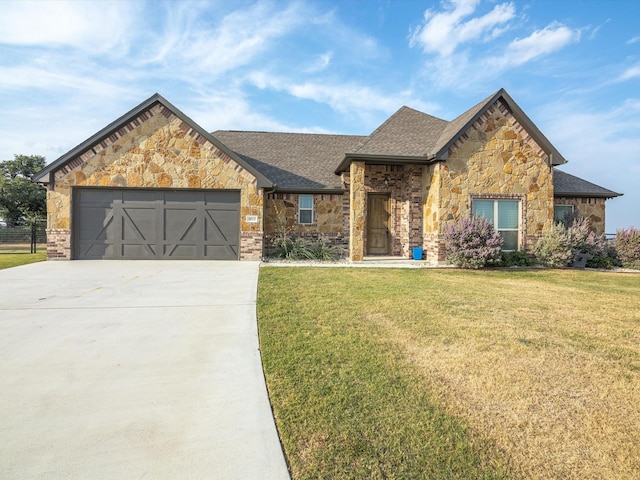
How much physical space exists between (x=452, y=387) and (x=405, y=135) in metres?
13.1

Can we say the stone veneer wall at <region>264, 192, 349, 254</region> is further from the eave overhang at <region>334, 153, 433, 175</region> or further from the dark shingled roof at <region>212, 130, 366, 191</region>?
the eave overhang at <region>334, 153, 433, 175</region>

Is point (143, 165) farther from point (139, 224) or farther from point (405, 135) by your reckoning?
point (405, 135)

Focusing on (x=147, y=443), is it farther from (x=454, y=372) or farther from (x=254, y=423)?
(x=454, y=372)

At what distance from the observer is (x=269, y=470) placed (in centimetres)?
222

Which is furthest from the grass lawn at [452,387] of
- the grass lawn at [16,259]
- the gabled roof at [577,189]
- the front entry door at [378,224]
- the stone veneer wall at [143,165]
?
the grass lawn at [16,259]

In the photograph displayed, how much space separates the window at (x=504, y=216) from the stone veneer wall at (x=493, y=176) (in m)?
0.21

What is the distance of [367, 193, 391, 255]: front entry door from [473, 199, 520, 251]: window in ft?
12.2

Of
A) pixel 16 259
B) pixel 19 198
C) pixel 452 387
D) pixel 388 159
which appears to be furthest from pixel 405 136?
pixel 19 198

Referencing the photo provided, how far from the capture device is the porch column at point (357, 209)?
1297cm

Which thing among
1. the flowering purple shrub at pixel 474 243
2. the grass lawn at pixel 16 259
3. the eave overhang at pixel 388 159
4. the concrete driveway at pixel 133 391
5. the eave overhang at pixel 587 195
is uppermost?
the eave overhang at pixel 388 159

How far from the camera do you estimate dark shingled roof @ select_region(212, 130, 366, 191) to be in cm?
1544

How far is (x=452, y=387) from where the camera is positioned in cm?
329

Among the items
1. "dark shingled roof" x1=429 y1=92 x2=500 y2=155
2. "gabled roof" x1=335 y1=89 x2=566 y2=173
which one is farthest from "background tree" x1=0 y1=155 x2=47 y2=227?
"dark shingled roof" x1=429 y1=92 x2=500 y2=155

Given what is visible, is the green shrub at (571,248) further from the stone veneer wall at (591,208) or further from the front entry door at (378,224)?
the front entry door at (378,224)
